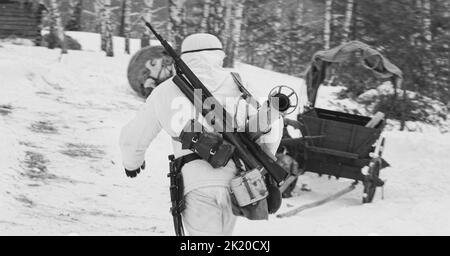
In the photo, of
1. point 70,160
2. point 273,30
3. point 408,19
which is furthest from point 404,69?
point 273,30

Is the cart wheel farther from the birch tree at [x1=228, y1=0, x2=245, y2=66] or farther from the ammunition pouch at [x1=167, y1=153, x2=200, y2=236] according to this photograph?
the birch tree at [x1=228, y1=0, x2=245, y2=66]

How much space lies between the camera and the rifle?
362 cm

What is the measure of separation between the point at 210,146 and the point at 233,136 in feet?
0.67

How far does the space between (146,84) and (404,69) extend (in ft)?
19.0

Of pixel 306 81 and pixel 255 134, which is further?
pixel 306 81

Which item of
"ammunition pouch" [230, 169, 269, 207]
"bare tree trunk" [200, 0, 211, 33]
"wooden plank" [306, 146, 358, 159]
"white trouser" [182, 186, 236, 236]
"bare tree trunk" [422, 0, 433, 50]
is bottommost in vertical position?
"bare tree trunk" [200, 0, 211, 33]

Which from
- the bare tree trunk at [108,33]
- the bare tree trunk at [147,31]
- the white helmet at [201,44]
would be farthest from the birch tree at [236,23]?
the white helmet at [201,44]

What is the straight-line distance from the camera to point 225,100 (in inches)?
145

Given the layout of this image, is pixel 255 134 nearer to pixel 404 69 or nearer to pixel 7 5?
pixel 404 69

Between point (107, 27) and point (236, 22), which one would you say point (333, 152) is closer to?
point (236, 22)

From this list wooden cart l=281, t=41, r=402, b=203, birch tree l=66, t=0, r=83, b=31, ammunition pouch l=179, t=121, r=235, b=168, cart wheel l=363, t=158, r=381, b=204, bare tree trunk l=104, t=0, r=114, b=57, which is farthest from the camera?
birch tree l=66, t=0, r=83, b=31

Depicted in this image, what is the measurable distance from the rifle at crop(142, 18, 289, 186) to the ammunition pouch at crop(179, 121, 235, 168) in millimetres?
85

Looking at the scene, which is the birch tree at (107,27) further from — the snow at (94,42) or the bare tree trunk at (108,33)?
the snow at (94,42)

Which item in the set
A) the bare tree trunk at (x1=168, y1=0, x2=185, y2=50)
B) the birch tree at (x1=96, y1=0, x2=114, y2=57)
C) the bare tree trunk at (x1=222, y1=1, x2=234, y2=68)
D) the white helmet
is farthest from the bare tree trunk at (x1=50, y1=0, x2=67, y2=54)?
the white helmet
